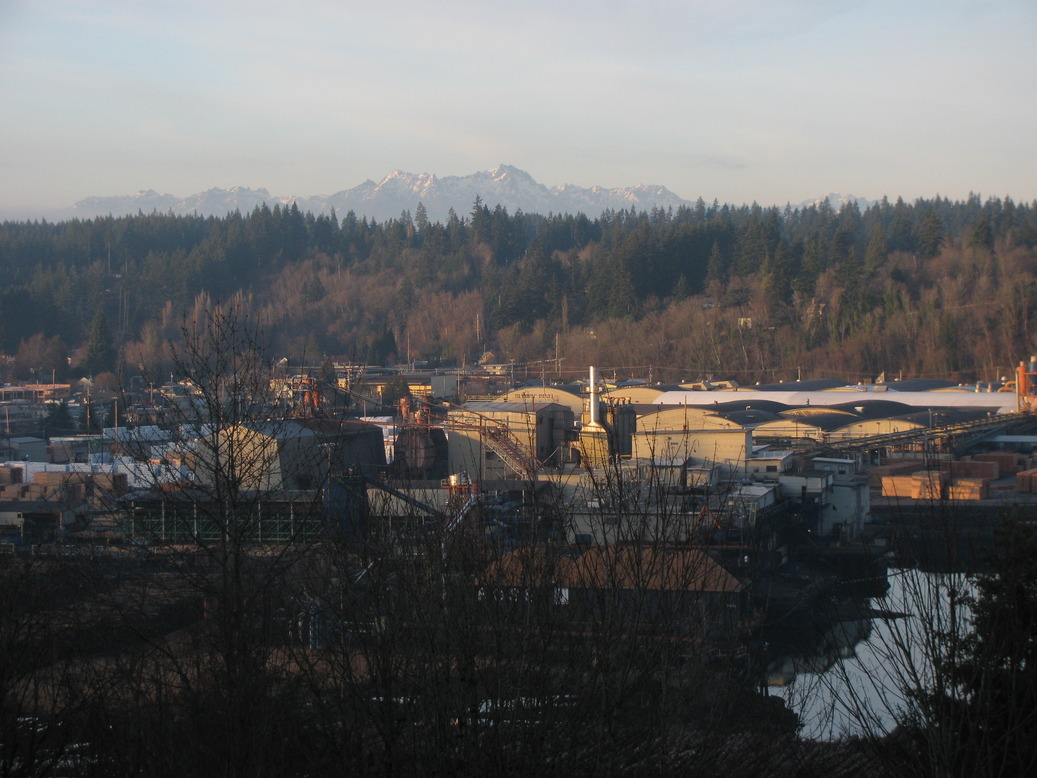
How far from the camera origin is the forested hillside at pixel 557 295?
17969 mm

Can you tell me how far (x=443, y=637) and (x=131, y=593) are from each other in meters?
1.27

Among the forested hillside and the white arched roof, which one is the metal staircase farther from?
the forested hillside

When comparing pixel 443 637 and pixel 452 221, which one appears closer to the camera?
pixel 443 637

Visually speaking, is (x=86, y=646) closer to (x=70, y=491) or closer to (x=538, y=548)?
(x=538, y=548)

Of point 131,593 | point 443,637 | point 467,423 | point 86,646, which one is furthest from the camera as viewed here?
point 467,423

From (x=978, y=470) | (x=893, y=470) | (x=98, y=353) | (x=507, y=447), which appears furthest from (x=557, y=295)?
(x=507, y=447)

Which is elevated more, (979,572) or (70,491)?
(979,572)

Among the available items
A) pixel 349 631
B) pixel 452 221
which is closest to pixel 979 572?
pixel 349 631

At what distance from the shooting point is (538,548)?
202 centimetres

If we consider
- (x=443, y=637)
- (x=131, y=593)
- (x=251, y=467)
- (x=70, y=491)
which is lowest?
(x=70, y=491)

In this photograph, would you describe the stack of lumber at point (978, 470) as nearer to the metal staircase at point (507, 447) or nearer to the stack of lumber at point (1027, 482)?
the stack of lumber at point (1027, 482)

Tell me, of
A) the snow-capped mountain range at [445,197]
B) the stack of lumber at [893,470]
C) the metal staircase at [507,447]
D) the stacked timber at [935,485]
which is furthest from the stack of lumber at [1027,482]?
the snow-capped mountain range at [445,197]

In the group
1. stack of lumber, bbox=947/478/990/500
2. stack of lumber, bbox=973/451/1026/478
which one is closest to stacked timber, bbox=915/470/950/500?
stack of lumber, bbox=947/478/990/500

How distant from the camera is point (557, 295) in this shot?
69.9 ft
